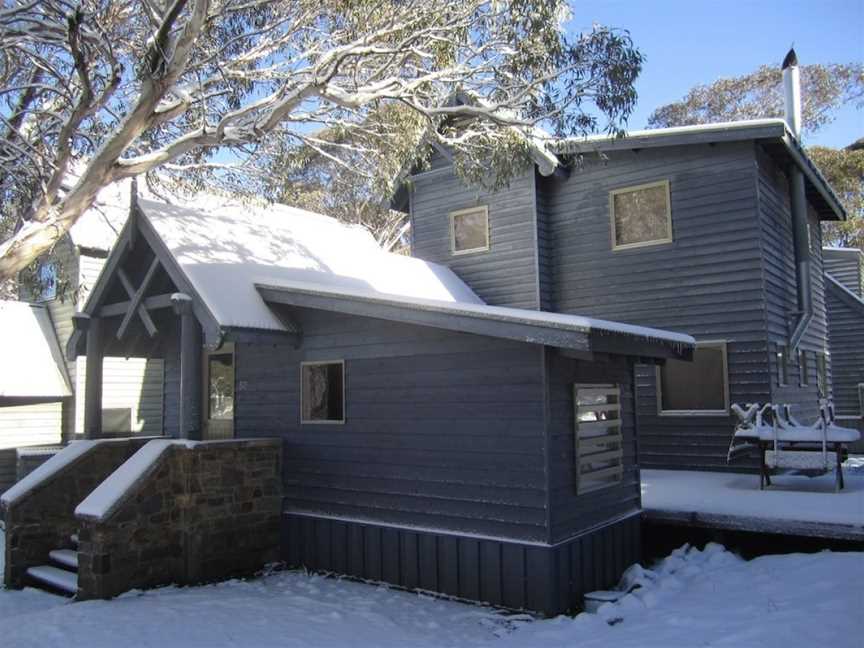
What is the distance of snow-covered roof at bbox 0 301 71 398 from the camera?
15.3m

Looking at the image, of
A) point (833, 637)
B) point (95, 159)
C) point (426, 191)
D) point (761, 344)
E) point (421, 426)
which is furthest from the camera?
point (426, 191)

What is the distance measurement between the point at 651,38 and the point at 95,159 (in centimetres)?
830

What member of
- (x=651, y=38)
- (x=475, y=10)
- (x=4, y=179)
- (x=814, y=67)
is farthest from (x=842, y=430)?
(x=814, y=67)

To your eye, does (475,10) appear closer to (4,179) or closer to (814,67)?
(4,179)

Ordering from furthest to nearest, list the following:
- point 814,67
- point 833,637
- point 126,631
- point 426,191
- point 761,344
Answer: point 814,67 → point 426,191 → point 761,344 → point 126,631 → point 833,637

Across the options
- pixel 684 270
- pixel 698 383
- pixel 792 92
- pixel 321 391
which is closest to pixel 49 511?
pixel 321 391

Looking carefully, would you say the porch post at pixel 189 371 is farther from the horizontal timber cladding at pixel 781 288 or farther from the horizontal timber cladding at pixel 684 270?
the horizontal timber cladding at pixel 781 288

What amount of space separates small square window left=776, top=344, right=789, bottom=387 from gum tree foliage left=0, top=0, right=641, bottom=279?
16.9ft

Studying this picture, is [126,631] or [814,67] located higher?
[814,67]

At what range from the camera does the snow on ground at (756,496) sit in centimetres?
780

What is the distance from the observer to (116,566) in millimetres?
7719

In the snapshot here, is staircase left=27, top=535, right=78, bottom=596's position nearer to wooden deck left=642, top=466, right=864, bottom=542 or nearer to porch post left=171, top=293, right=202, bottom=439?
porch post left=171, top=293, right=202, bottom=439

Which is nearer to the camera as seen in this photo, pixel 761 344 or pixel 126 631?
pixel 126 631

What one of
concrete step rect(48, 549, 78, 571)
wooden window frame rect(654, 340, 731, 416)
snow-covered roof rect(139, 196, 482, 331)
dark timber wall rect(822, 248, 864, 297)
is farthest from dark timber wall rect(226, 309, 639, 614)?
dark timber wall rect(822, 248, 864, 297)
